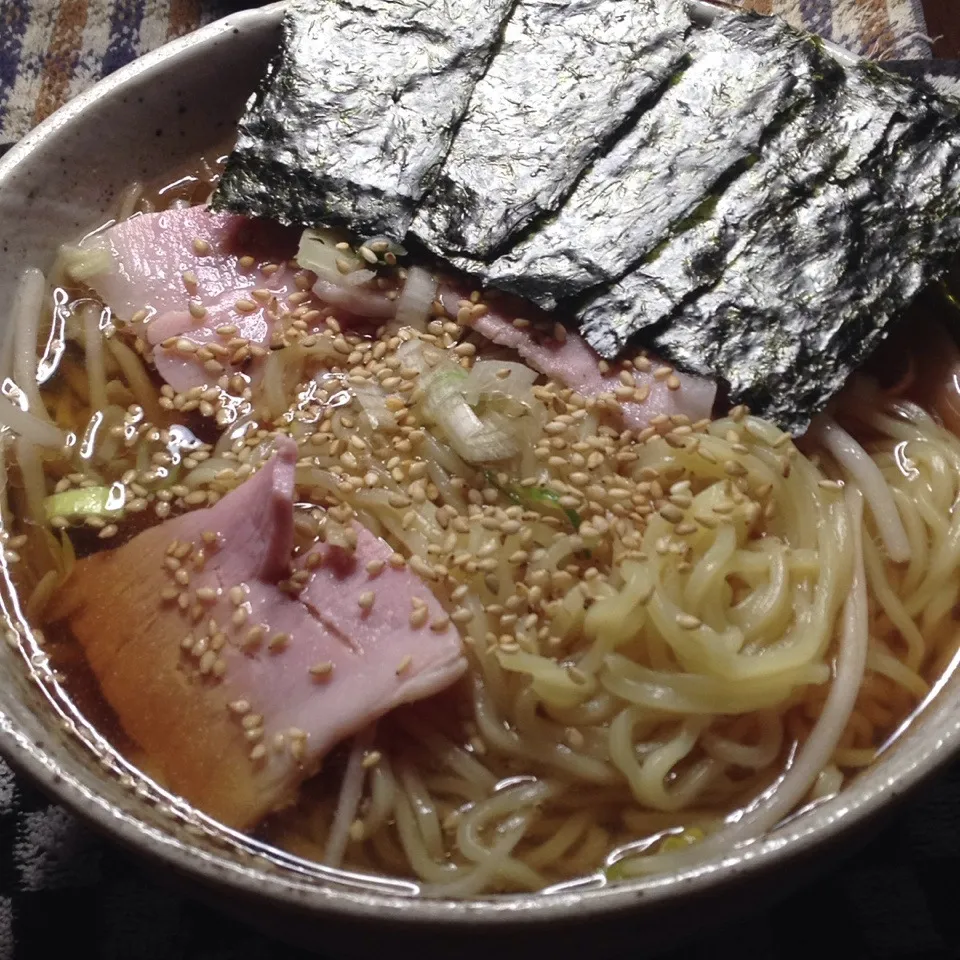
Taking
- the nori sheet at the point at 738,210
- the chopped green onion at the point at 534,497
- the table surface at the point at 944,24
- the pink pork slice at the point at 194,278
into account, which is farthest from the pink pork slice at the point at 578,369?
the table surface at the point at 944,24

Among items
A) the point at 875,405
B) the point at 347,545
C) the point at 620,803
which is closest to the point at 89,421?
the point at 347,545

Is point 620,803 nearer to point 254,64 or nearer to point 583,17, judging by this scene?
point 583,17

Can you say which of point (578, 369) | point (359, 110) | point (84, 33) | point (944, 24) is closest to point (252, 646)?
point (578, 369)

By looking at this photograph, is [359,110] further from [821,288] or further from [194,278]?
[821,288]

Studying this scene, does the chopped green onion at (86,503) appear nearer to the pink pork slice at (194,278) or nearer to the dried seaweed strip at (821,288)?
the pink pork slice at (194,278)

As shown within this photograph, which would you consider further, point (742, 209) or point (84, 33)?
point (84, 33)

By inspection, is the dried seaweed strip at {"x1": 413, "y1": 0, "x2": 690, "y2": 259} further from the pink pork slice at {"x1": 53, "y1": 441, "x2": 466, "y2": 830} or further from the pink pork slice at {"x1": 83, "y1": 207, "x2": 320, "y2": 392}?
the pink pork slice at {"x1": 53, "y1": 441, "x2": 466, "y2": 830}

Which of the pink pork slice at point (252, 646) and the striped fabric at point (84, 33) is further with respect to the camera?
the striped fabric at point (84, 33)

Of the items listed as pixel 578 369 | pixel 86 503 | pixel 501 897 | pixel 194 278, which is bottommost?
pixel 501 897
